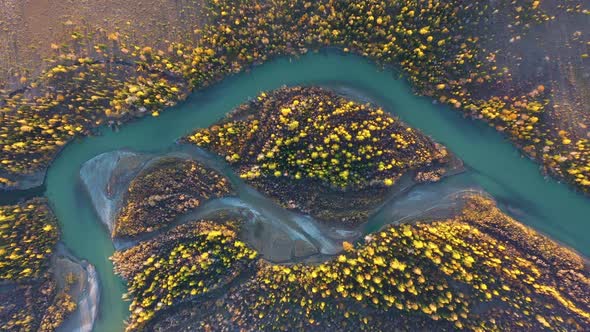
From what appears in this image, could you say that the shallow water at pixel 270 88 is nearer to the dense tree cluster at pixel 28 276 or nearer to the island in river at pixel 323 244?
the island in river at pixel 323 244

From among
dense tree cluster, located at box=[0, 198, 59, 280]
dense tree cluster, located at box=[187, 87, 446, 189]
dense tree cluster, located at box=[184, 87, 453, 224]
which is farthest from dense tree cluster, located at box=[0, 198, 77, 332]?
dense tree cluster, located at box=[187, 87, 446, 189]

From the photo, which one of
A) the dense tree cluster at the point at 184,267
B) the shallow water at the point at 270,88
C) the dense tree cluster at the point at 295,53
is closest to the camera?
the dense tree cluster at the point at 184,267

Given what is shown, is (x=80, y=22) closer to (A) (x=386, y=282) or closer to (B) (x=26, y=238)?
(B) (x=26, y=238)

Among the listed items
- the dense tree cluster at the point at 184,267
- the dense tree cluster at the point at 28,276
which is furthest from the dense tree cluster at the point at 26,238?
the dense tree cluster at the point at 184,267

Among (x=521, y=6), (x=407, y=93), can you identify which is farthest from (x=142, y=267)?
(x=521, y=6)

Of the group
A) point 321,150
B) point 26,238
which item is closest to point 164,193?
point 26,238

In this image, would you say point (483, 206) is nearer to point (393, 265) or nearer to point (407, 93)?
point (393, 265)
